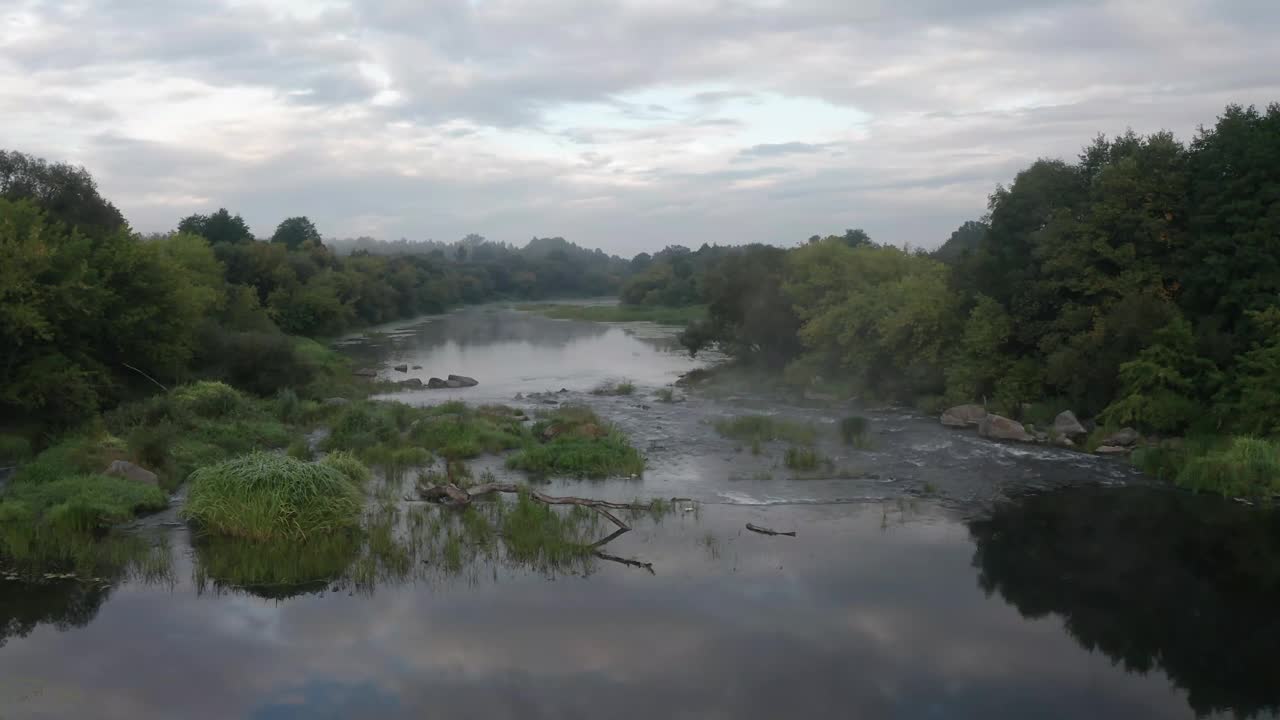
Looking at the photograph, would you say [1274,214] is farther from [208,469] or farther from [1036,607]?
[208,469]

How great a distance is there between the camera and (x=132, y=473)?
71.2 feet

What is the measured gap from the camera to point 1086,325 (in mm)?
30156

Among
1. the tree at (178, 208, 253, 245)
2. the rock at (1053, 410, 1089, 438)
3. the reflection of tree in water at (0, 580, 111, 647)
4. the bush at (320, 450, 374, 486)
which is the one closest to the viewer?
the reflection of tree in water at (0, 580, 111, 647)

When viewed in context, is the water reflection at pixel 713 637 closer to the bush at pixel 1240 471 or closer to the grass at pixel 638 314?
the bush at pixel 1240 471

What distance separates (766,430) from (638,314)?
67.9 meters

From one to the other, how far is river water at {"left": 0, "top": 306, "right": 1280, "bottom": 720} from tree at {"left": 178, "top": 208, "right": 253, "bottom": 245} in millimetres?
68440

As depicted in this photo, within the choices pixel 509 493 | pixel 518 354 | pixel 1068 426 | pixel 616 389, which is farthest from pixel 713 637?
pixel 518 354

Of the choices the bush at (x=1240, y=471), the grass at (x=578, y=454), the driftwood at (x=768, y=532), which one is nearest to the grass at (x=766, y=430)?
the grass at (x=578, y=454)

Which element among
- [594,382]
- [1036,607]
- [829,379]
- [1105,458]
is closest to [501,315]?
[594,382]

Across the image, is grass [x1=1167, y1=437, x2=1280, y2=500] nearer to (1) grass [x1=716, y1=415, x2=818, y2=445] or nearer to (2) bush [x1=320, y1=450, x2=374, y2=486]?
(1) grass [x1=716, y1=415, x2=818, y2=445]

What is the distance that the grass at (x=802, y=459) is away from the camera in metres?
25.0

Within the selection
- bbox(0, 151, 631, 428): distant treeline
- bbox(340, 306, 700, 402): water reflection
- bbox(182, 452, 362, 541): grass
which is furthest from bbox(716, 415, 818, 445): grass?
bbox(0, 151, 631, 428): distant treeline

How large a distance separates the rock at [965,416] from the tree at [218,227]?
2628 inches

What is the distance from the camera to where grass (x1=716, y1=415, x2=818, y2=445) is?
29.0 m
